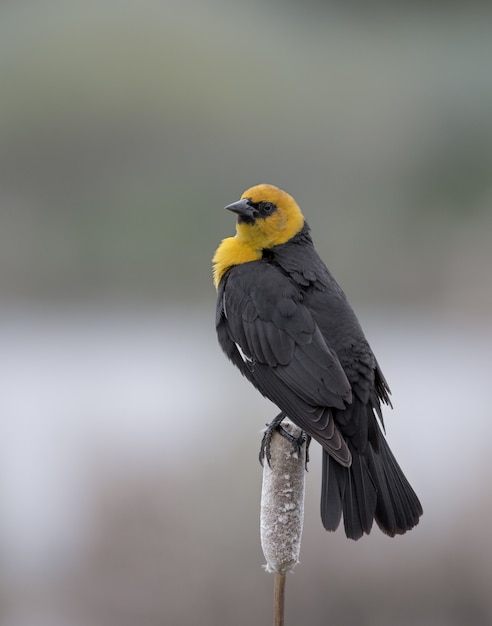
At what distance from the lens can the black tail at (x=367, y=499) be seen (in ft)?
7.07

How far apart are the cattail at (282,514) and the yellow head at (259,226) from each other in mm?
1114

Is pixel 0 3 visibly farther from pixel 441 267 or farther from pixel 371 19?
pixel 441 267

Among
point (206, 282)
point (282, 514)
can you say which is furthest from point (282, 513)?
point (206, 282)

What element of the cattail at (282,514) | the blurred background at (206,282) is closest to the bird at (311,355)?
the cattail at (282,514)

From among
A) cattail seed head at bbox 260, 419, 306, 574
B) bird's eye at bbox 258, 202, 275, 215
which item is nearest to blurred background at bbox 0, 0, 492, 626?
bird's eye at bbox 258, 202, 275, 215

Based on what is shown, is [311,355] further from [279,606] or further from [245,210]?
[279,606]

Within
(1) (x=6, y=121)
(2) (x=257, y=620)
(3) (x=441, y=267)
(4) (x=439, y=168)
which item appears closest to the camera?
(2) (x=257, y=620)

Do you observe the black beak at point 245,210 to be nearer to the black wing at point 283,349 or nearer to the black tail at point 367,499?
the black wing at point 283,349

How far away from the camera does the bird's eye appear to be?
2.87 meters

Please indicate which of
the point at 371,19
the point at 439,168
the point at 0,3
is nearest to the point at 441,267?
the point at 439,168

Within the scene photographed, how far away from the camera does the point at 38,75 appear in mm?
11195

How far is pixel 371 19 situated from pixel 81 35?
419 cm

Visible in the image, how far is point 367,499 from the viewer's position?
2197 millimetres

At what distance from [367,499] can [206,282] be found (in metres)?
6.64
